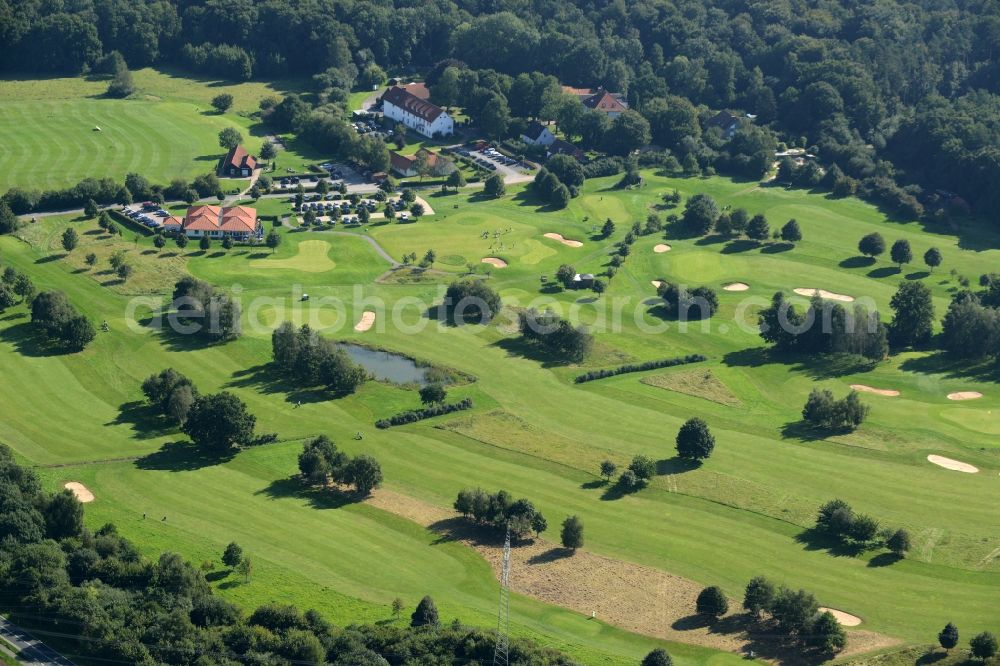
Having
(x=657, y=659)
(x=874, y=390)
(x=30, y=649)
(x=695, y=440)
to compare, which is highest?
(x=874, y=390)

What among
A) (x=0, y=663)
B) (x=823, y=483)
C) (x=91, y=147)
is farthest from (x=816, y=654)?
(x=91, y=147)

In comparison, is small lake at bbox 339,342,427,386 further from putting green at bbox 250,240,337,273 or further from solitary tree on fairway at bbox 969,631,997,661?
solitary tree on fairway at bbox 969,631,997,661

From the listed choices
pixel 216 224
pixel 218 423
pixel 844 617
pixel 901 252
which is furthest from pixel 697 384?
pixel 216 224

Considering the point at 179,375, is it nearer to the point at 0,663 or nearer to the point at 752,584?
the point at 0,663

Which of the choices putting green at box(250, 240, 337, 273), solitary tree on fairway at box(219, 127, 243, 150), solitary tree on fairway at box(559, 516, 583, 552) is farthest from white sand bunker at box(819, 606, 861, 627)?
solitary tree on fairway at box(219, 127, 243, 150)

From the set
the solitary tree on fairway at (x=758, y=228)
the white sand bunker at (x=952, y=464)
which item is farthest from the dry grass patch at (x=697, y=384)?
the solitary tree on fairway at (x=758, y=228)

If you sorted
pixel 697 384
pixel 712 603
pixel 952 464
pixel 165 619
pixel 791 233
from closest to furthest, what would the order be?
pixel 165 619 < pixel 712 603 < pixel 952 464 < pixel 697 384 < pixel 791 233

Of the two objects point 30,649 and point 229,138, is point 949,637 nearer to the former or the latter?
point 30,649

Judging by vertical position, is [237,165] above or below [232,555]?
above
